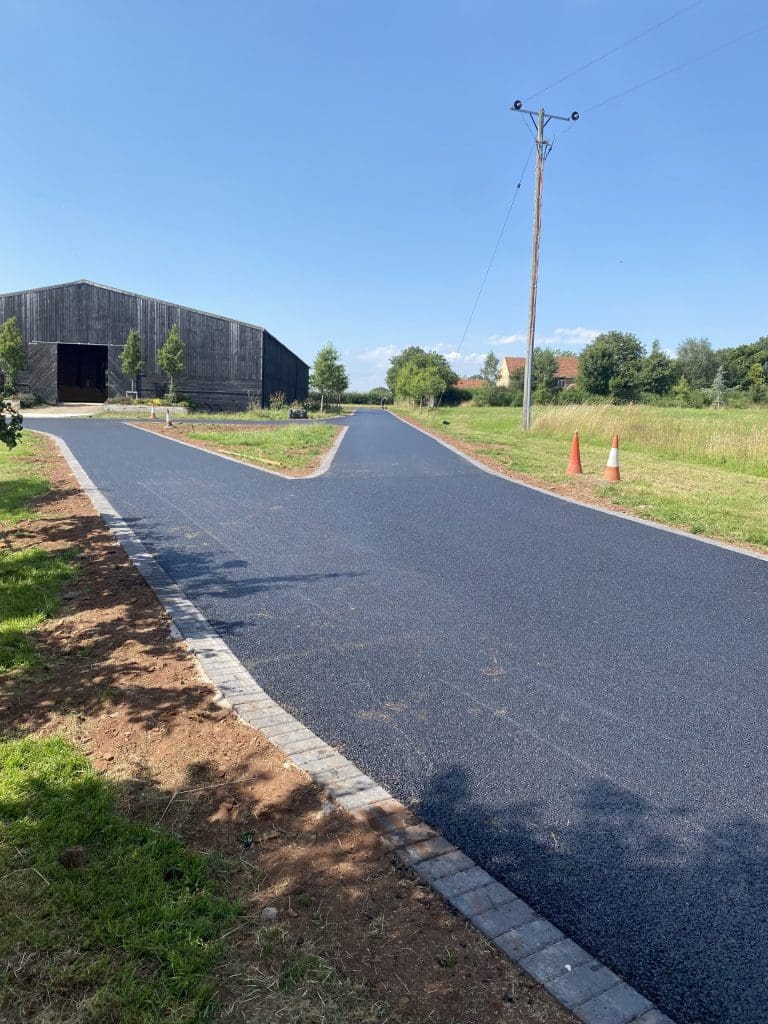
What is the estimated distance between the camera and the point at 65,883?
2189mm

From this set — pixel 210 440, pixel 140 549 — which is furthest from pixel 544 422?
pixel 140 549

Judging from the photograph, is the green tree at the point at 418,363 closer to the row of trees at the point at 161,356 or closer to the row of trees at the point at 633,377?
the row of trees at the point at 633,377

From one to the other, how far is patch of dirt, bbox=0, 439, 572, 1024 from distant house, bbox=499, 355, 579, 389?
99833mm

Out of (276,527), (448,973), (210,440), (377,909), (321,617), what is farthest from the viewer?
(210,440)

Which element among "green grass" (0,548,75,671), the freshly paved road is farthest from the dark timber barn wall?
"green grass" (0,548,75,671)

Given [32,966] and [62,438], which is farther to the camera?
[62,438]

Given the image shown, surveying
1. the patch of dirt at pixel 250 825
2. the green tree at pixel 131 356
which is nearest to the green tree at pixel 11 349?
the green tree at pixel 131 356

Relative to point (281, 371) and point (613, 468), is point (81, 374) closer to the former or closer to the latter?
point (281, 371)

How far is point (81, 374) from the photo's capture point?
1956 inches

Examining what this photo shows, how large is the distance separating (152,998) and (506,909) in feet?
3.50

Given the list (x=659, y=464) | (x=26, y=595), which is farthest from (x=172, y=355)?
(x=26, y=595)

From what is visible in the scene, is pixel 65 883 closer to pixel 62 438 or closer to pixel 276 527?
pixel 276 527

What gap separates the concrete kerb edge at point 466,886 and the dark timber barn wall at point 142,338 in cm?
4265

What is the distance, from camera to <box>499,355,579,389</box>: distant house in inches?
4040
